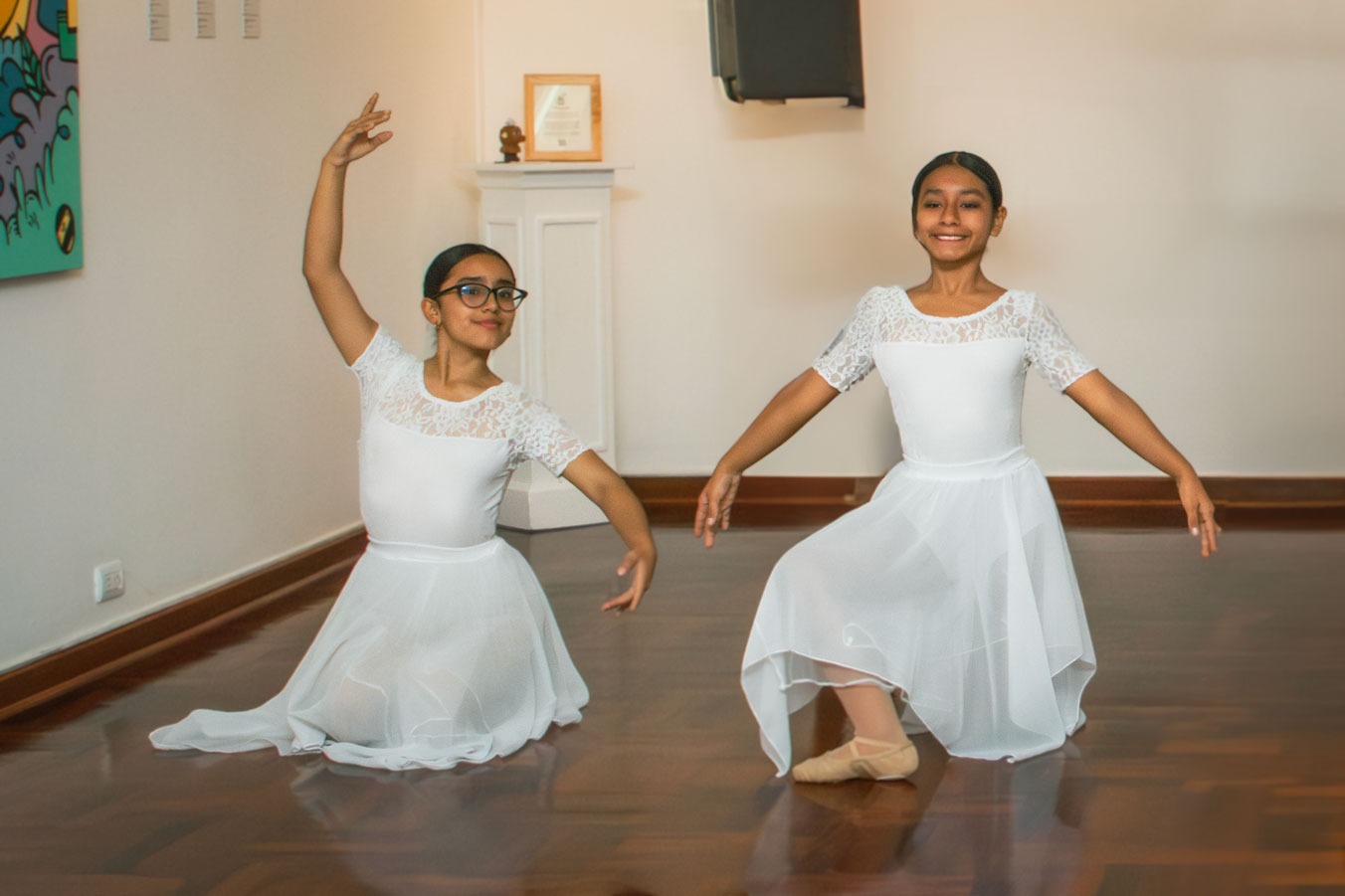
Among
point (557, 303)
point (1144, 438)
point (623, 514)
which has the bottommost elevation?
point (623, 514)

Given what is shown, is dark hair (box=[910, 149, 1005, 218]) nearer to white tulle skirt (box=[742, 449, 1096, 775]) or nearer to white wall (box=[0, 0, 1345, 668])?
white tulle skirt (box=[742, 449, 1096, 775])

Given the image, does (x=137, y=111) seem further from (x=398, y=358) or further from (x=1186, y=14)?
(x=1186, y=14)

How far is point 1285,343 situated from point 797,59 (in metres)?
2.04

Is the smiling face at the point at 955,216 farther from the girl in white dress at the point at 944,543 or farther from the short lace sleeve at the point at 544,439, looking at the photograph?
the short lace sleeve at the point at 544,439

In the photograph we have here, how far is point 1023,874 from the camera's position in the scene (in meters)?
2.96

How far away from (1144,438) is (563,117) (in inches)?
139

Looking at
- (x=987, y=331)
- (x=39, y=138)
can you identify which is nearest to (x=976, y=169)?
(x=987, y=331)

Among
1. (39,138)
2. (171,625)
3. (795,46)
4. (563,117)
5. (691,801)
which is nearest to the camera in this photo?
(691,801)

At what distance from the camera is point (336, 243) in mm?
3787

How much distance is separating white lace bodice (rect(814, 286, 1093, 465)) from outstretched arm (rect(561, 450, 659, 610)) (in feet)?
1.97

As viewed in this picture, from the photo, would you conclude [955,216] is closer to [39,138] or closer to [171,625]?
[39,138]

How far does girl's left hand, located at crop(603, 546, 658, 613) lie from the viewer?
3.38 m

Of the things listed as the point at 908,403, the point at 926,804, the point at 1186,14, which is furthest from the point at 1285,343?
the point at 926,804

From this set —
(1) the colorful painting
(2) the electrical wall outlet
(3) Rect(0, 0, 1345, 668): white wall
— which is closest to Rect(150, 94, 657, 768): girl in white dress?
(1) the colorful painting
